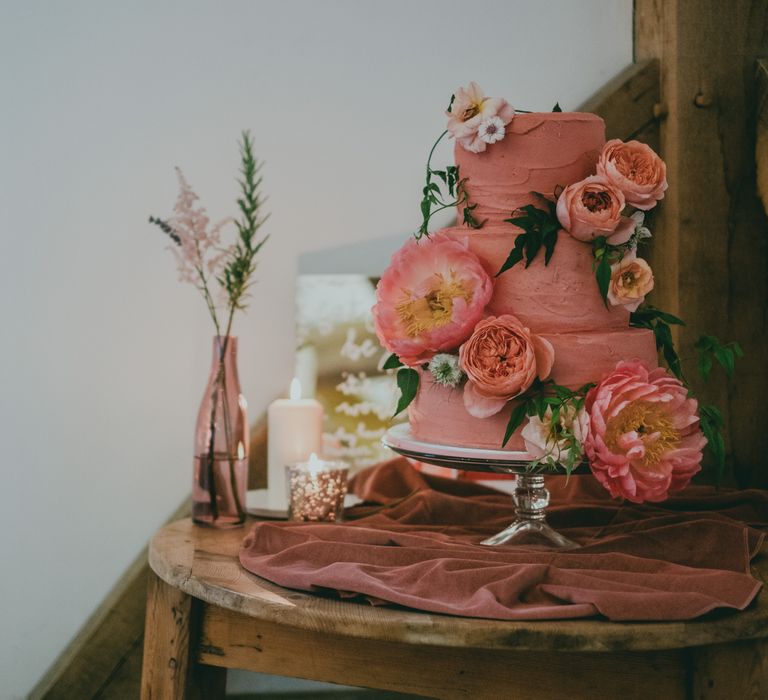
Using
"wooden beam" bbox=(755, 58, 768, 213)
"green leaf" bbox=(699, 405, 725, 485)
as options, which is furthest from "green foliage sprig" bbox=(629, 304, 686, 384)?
"wooden beam" bbox=(755, 58, 768, 213)

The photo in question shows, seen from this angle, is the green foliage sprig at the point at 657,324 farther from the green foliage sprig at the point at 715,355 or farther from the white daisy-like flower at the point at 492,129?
the white daisy-like flower at the point at 492,129

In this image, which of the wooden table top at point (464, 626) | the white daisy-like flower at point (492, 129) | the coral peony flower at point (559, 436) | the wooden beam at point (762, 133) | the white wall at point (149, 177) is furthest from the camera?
the white wall at point (149, 177)

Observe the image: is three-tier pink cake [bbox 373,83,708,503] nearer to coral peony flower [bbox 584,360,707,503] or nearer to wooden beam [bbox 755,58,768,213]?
coral peony flower [bbox 584,360,707,503]

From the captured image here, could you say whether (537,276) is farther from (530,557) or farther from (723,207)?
(723,207)

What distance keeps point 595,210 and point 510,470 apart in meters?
0.29

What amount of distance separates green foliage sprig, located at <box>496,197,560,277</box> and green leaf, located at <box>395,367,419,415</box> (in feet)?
0.52

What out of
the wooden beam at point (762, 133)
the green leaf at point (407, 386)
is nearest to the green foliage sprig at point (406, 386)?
the green leaf at point (407, 386)

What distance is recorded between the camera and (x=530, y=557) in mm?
958

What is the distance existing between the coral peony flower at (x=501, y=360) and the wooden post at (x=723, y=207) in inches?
24.9

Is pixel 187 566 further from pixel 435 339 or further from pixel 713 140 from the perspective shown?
pixel 713 140

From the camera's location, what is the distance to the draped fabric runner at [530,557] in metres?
0.83

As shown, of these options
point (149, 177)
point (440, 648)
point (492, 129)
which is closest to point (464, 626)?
point (440, 648)

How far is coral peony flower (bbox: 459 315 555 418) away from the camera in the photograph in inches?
36.0

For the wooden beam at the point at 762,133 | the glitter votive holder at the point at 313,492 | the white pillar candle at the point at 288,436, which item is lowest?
the glitter votive holder at the point at 313,492
